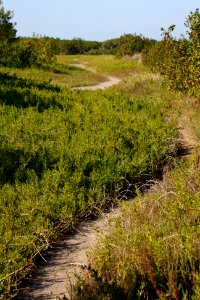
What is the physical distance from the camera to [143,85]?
1875cm

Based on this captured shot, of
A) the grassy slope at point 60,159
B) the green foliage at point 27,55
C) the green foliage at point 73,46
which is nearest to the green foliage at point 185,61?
the grassy slope at point 60,159

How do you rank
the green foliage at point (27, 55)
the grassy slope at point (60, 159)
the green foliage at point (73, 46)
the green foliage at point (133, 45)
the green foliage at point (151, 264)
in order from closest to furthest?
1. the green foliage at point (151, 264)
2. the grassy slope at point (60, 159)
3. the green foliage at point (27, 55)
4. the green foliage at point (133, 45)
5. the green foliage at point (73, 46)

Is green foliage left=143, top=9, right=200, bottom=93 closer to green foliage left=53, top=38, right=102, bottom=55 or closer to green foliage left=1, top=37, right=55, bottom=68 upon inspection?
green foliage left=1, top=37, right=55, bottom=68

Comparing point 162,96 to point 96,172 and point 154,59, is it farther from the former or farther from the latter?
point 154,59

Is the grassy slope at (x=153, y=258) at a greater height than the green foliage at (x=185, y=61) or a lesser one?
lesser

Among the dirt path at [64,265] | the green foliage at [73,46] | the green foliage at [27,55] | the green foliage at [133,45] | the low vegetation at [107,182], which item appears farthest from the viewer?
the green foliage at [73,46]

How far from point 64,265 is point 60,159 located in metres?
2.52

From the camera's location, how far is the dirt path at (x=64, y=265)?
14.7 ft

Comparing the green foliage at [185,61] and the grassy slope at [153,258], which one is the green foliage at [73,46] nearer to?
the green foliage at [185,61]

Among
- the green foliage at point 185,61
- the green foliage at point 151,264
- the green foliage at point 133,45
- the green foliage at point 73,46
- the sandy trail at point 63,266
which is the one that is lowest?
the sandy trail at point 63,266

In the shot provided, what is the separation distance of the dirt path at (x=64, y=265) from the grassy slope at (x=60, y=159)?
189 millimetres

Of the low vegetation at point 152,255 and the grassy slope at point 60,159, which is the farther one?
the grassy slope at point 60,159

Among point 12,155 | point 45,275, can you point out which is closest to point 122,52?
point 12,155

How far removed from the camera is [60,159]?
7.34 metres
